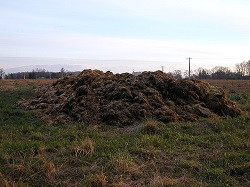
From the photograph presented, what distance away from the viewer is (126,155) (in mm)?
6285

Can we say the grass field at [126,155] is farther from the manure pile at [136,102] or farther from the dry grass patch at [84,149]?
the manure pile at [136,102]

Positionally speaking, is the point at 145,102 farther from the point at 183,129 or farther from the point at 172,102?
the point at 183,129

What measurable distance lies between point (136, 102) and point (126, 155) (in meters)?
5.20

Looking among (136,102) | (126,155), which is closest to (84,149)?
(126,155)

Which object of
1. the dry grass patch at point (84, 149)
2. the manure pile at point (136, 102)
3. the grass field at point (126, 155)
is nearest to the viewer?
the grass field at point (126, 155)

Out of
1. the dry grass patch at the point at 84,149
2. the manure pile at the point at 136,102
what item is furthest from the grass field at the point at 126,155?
the manure pile at the point at 136,102

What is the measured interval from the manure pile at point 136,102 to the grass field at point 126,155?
3.40 ft

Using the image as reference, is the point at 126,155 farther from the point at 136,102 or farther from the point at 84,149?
the point at 136,102

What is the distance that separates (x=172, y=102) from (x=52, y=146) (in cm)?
598

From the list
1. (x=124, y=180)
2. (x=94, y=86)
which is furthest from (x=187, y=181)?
(x=94, y=86)

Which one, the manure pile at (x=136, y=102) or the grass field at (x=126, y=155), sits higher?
the manure pile at (x=136, y=102)

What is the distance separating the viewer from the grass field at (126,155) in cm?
523

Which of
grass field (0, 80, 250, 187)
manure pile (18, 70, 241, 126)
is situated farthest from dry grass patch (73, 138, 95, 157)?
manure pile (18, 70, 241, 126)

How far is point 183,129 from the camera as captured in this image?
30.6 ft
